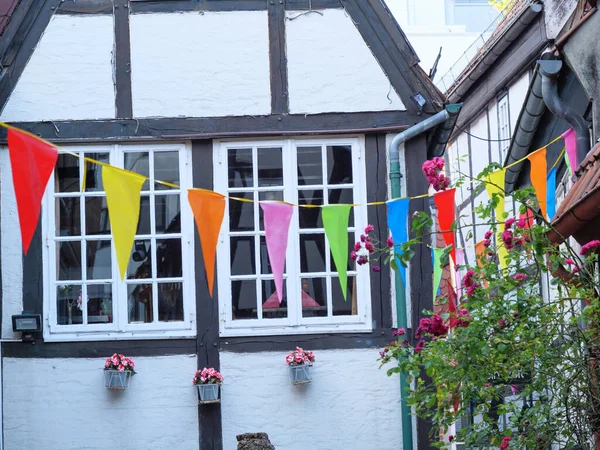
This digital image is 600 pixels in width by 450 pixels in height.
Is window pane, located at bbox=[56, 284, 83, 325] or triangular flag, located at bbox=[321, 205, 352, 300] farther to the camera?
window pane, located at bbox=[56, 284, 83, 325]

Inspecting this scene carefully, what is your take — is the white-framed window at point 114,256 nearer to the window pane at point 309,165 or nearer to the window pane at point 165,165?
the window pane at point 165,165

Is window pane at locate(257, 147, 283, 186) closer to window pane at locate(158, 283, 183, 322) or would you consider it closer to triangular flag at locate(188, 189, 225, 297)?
window pane at locate(158, 283, 183, 322)

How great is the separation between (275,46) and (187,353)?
9.77 feet

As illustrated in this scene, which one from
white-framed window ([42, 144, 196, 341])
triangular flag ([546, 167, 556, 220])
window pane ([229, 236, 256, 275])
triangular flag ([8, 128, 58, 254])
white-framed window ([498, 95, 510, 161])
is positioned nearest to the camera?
triangular flag ([8, 128, 58, 254])

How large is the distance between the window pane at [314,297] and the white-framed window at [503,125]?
879 cm

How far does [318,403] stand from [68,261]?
264 cm

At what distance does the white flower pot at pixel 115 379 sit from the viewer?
421 inches

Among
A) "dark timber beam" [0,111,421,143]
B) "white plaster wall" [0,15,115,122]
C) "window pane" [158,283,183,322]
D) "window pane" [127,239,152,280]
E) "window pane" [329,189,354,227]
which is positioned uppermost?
"white plaster wall" [0,15,115,122]

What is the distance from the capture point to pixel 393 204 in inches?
420

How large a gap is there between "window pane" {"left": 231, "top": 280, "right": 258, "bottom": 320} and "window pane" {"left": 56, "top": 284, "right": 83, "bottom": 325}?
1404 mm

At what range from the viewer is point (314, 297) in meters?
11.2

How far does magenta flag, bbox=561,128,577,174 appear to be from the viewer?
448 inches

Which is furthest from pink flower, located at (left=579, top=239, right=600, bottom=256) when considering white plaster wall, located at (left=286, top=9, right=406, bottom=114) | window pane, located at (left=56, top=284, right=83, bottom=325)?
window pane, located at (left=56, top=284, right=83, bottom=325)

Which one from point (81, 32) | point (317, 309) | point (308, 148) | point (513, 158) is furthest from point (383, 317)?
Answer: point (513, 158)
